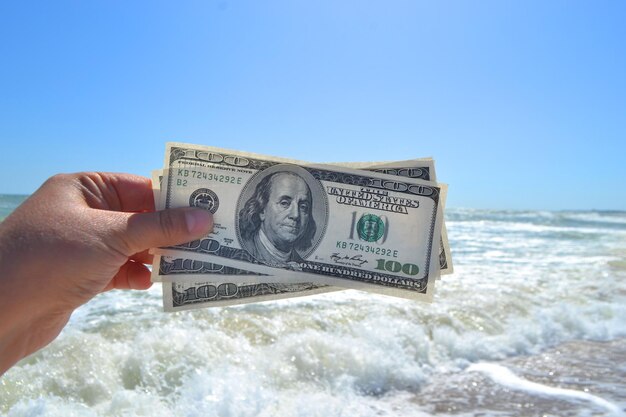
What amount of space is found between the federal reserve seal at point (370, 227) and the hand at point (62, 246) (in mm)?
655

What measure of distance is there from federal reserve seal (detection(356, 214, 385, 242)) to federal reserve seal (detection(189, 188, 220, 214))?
0.59 metres

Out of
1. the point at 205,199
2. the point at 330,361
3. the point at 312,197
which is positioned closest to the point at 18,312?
the point at 205,199

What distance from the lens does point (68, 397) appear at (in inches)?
132

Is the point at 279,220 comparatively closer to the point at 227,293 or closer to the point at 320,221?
→ the point at 320,221

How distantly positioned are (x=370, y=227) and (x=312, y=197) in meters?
0.27

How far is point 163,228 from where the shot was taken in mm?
1571

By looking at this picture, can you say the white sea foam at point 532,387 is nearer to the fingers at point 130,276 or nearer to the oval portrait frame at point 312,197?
the oval portrait frame at point 312,197

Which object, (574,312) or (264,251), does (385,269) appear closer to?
(264,251)

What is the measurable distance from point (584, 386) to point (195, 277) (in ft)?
10.9

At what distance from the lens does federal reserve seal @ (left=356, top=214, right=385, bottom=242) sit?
6.42ft

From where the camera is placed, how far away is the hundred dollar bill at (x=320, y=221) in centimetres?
190

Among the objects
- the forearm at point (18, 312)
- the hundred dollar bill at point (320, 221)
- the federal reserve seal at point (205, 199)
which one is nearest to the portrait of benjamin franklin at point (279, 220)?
the hundred dollar bill at point (320, 221)

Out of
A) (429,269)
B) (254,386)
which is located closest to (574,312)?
(254,386)

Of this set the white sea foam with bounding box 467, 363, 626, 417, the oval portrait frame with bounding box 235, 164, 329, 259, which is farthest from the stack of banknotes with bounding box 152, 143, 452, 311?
the white sea foam with bounding box 467, 363, 626, 417
